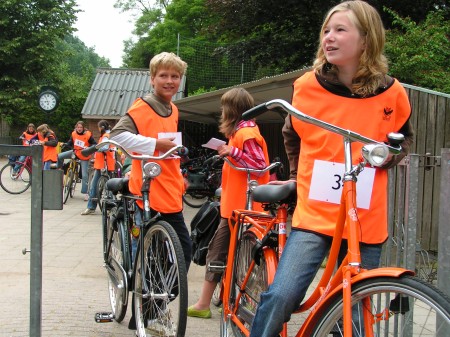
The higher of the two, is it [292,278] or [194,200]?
[292,278]

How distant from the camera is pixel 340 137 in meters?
2.40

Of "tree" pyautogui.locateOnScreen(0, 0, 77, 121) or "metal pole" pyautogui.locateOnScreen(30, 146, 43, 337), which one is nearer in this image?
"metal pole" pyautogui.locateOnScreen(30, 146, 43, 337)

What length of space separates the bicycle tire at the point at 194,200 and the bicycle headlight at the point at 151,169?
353 inches

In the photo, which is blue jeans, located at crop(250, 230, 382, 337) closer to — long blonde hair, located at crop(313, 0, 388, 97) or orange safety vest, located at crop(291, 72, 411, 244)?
orange safety vest, located at crop(291, 72, 411, 244)

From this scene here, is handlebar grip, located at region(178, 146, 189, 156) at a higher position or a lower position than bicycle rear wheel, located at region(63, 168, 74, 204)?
higher

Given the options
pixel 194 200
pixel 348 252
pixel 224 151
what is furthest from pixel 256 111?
pixel 194 200

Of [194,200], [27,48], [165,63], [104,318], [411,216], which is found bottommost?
[104,318]

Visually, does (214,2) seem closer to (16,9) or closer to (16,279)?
(16,279)

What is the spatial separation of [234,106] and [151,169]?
127 cm

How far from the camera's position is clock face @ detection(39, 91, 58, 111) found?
22.1m

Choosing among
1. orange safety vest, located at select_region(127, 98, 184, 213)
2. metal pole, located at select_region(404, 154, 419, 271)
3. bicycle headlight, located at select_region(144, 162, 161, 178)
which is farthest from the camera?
orange safety vest, located at select_region(127, 98, 184, 213)

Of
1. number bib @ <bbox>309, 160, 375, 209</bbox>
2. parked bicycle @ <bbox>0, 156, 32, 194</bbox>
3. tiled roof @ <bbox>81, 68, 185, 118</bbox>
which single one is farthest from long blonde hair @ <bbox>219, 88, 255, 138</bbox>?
tiled roof @ <bbox>81, 68, 185, 118</bbox>

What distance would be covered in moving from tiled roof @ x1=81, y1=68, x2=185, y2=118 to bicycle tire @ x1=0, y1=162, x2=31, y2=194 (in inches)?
319

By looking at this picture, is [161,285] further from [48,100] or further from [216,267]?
[48,100]
